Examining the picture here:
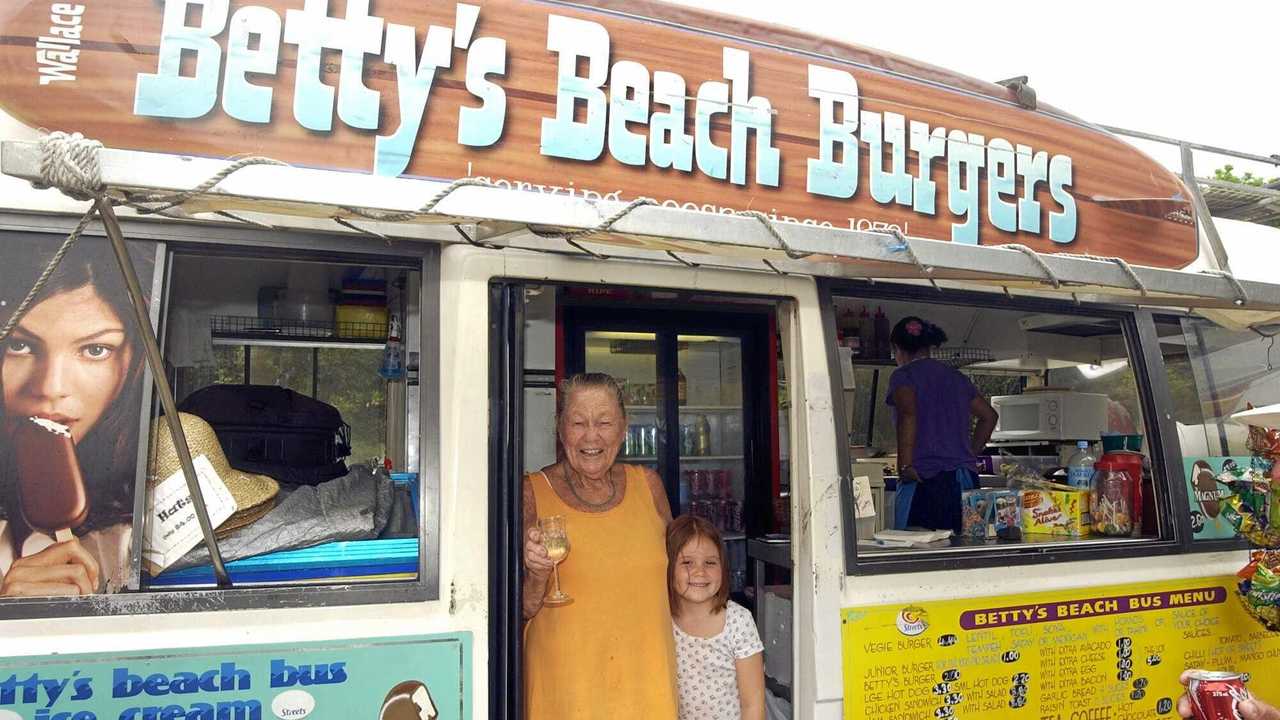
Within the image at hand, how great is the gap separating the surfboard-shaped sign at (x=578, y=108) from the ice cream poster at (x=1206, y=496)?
931mm

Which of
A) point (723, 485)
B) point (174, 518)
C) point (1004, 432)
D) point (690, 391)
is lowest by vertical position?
point (723, 485)

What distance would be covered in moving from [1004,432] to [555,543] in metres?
6.19

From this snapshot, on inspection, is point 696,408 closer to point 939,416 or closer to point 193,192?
point 939,416

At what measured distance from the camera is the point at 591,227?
6.76 feet

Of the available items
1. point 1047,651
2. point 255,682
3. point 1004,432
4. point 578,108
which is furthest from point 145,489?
point 1004,432

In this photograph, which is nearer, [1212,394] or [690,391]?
[1212,394]

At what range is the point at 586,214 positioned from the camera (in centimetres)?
206

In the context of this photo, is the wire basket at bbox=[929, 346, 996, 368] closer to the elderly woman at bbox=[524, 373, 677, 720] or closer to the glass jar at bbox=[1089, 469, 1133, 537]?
the glass jar at bbox=[1089, 469, 1133, 537]

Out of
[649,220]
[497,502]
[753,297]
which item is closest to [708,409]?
[753,297]

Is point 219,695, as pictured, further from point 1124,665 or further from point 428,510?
point 1124,665

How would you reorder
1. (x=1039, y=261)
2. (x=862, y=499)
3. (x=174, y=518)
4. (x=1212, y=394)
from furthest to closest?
(x=1212, y=394) → (x=862, y=499) → (x=1039, y=261) → (x=174, y=518)

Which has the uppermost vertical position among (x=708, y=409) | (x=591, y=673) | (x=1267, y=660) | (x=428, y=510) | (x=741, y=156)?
(x=741, y=156)

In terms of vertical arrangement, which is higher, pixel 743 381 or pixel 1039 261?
pixel 1039 261

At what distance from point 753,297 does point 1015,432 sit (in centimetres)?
549
